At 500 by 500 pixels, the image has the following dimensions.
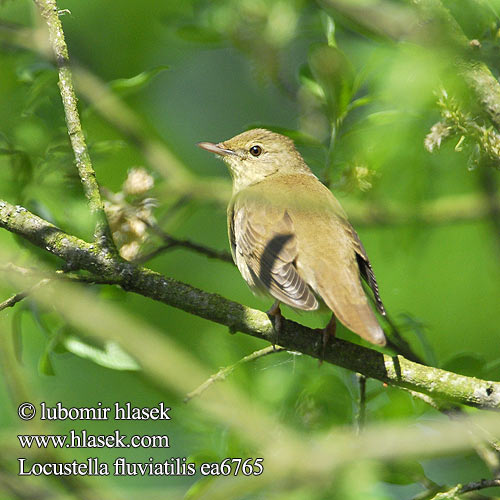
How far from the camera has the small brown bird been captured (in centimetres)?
338

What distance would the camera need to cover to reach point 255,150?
5078mm

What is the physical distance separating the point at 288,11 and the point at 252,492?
2.48 metres

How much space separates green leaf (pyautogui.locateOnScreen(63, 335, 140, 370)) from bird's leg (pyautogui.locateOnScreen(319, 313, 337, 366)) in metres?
0.77

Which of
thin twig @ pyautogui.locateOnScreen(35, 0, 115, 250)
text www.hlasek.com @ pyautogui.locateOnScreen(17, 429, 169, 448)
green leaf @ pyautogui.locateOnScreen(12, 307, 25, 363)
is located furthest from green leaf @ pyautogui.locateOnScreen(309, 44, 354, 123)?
text www.hlasek.com @ pyautogui.locateOnScreen(17, 429, 169, 448)

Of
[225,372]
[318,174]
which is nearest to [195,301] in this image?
[225,372]

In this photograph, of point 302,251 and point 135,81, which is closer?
point 135,81

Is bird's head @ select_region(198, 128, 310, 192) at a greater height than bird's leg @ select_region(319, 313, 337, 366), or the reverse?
bird's leg @ select_region(319, 313, 337, 366)

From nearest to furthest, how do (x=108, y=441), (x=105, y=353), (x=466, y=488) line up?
(x=466, y=488), (x=105, y=353), (x=108, y=441)

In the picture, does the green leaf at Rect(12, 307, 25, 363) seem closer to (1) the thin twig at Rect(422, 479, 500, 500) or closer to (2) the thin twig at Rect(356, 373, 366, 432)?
(2) the thin twig at Rect(356, 373, 366, 432)

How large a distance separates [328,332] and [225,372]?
50cm

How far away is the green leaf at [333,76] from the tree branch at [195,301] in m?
1.13

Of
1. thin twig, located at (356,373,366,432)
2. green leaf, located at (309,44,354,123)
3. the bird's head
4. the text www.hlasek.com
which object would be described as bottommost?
the text www.hlasek.com

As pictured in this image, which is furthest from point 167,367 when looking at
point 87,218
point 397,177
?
point 397,177

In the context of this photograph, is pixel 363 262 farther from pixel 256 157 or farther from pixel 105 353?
pixel 256 157
